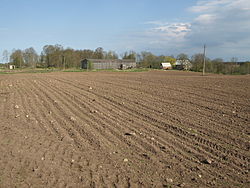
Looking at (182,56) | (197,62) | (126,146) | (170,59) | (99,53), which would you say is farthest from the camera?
(170,59)

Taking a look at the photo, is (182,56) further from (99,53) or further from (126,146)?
(126,146)

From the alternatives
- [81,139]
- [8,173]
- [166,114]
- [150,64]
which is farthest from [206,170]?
[150,64]

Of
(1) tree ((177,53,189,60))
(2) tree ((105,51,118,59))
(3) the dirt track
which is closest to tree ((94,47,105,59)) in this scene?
(2) tree ((105,51,118,59))

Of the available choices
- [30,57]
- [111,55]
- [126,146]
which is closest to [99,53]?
[111,55]

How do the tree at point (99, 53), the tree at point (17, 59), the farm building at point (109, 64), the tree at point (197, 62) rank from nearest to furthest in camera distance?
the tree at point (197, 62) → the farm building at point (109, 64) → the tree at point (17, 59) → the tree at point (99, 53)

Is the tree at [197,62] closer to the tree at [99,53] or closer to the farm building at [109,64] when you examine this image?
the farm building at [109,64]

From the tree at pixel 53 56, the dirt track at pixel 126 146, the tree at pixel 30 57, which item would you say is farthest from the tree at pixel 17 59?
the dirt track at pixel 126 146

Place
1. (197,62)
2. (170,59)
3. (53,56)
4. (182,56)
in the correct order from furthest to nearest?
(170,59) → (182,56) → (53,56) → (197,62)

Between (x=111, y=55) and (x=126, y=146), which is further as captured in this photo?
(x=111, y=55)

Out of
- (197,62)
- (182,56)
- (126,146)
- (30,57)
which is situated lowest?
(126,146)

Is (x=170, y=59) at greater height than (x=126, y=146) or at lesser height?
greater

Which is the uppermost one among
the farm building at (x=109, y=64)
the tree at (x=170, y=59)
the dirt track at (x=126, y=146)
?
the tree at (x=170, y=59)

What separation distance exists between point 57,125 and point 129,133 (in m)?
2.65

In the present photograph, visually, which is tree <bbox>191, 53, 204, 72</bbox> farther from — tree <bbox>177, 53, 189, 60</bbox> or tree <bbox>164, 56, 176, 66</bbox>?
tree <bbox>164, 56, 176, 66</bbox>
